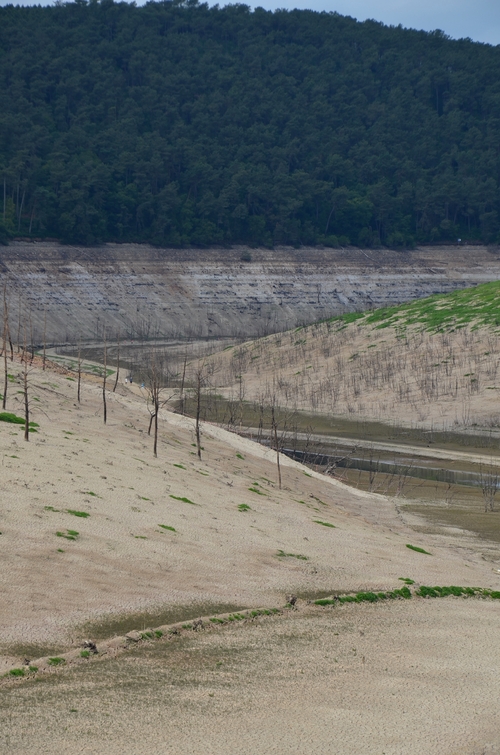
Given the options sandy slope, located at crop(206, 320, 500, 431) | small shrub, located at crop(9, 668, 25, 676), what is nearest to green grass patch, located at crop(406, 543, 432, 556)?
small shrub, located at crop(9, 668, 25, 676)

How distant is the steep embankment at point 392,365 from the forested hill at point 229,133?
51.1 metres

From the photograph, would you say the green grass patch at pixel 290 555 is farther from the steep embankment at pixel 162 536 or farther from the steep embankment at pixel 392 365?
the steep embankment at pixel 392 365

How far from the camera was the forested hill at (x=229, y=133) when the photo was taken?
129 meters

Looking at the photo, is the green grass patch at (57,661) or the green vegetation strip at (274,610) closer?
the green grass patch at (57,661)

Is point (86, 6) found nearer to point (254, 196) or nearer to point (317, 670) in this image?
point (254, 196)

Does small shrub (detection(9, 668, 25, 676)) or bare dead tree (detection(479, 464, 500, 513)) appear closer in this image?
small shrub (detection(9, 668, 25, 676))

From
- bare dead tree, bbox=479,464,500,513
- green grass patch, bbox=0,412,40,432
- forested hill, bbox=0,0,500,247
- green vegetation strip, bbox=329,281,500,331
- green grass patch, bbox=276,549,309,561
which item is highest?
forested hill, bbox=0,0,500,247

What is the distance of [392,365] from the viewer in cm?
6462

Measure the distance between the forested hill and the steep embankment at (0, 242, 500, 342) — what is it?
18.7 feet

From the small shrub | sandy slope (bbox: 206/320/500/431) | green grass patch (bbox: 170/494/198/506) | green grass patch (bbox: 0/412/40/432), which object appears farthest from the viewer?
sandy slope (bbox: 206/320/500/431)

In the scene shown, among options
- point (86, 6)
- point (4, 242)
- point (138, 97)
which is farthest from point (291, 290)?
point (86, 6)

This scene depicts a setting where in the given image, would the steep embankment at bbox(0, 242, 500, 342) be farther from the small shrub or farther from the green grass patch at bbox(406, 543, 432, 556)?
the small shrub

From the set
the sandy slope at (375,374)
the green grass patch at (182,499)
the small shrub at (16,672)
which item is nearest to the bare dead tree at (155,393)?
the sandy slope at (375,374)

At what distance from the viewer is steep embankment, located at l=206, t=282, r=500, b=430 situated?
5669 centimetres
